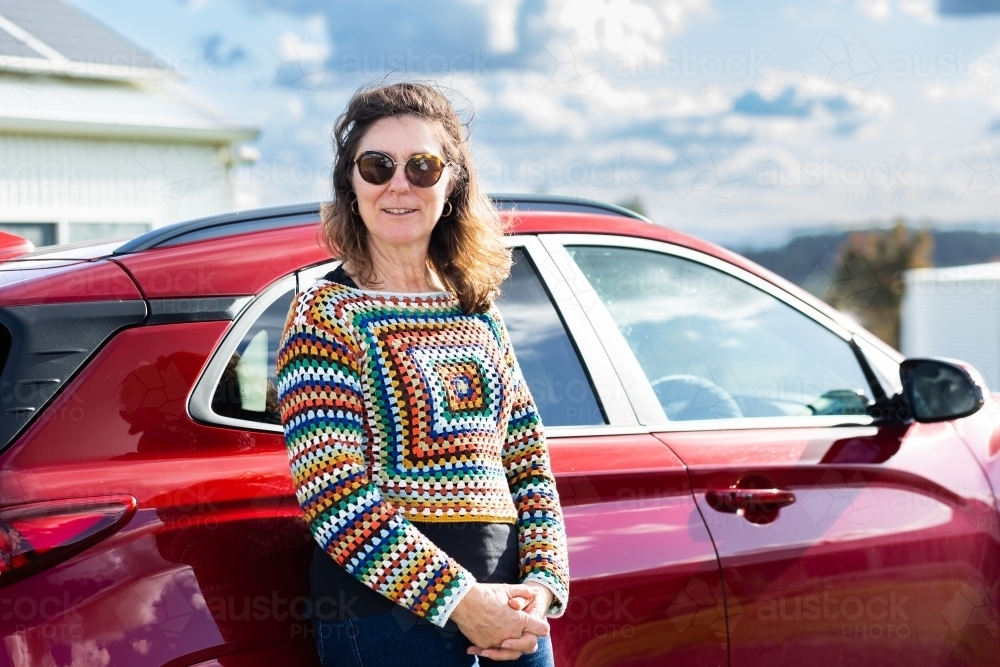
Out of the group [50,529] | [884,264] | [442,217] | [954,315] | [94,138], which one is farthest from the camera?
[884,264]

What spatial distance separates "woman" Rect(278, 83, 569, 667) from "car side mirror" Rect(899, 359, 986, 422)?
1298mm

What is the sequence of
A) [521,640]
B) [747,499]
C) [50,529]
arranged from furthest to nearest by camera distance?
[747,499]
[521,640]
[50,529]

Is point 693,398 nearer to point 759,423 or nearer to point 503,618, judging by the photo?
point 759,423

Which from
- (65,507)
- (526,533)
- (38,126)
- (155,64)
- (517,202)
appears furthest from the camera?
(155,64)

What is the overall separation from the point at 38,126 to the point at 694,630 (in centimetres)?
941

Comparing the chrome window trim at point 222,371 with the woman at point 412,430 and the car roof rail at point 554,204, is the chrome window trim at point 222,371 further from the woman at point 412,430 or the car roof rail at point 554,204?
the car roof rail at point 554,204

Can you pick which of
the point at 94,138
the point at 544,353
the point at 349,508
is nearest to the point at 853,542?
the point at 544,353

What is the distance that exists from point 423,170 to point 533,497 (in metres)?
0.70

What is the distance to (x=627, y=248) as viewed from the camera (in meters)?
2.75

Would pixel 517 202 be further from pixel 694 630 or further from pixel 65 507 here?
pixel 65 507

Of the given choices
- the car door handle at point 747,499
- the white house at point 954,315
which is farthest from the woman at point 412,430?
the white house at point 954,315

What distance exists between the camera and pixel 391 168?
6.51ft

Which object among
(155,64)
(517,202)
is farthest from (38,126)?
(517,202)

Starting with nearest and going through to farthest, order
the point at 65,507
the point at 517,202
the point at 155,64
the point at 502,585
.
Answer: the point at 65,507 < the point at 502,585 < the point at 517,202 < the point at 155,64
